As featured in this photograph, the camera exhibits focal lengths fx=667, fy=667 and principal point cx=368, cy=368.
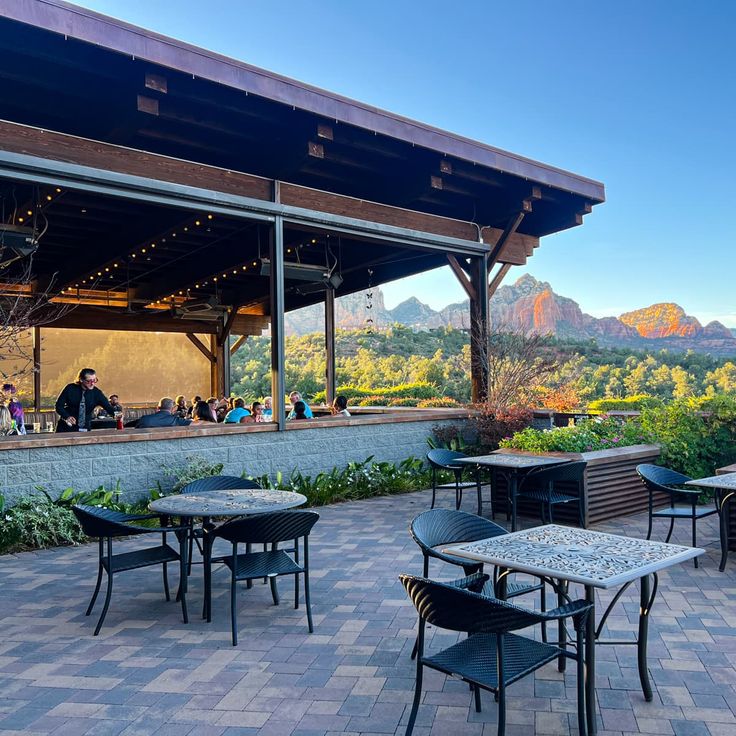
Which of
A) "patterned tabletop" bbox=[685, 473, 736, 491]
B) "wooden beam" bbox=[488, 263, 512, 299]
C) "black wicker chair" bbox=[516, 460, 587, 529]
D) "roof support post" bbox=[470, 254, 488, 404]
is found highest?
"wooden beam" bbox=[488, 263, 512, 299]

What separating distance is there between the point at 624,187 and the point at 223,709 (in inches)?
1492

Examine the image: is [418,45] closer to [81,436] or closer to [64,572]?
[81,436]

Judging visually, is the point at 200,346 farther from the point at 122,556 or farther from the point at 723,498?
the point at 723,498

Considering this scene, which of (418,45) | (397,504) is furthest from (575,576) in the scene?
(418,45)

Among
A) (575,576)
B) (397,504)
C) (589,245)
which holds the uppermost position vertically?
(589,245)

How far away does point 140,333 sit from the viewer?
16.2m

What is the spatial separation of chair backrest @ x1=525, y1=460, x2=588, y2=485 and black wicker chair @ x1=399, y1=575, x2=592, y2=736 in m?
3.02

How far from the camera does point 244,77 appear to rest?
237 inches

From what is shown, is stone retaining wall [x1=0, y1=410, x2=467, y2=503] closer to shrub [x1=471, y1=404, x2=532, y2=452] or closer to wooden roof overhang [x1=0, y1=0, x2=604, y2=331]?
shrub [x1=471, y1=404, x2=532, y2=452]

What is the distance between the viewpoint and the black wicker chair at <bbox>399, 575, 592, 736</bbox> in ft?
6.66

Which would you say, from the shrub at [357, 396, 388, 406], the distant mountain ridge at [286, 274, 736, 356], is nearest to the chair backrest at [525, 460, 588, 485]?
the shrub at [357, 396, 388, 406]

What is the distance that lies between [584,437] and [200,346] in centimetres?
1205

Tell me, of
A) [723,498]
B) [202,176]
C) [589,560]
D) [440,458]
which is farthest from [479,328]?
[589,560]

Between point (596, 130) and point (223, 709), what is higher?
point (596, 130)
